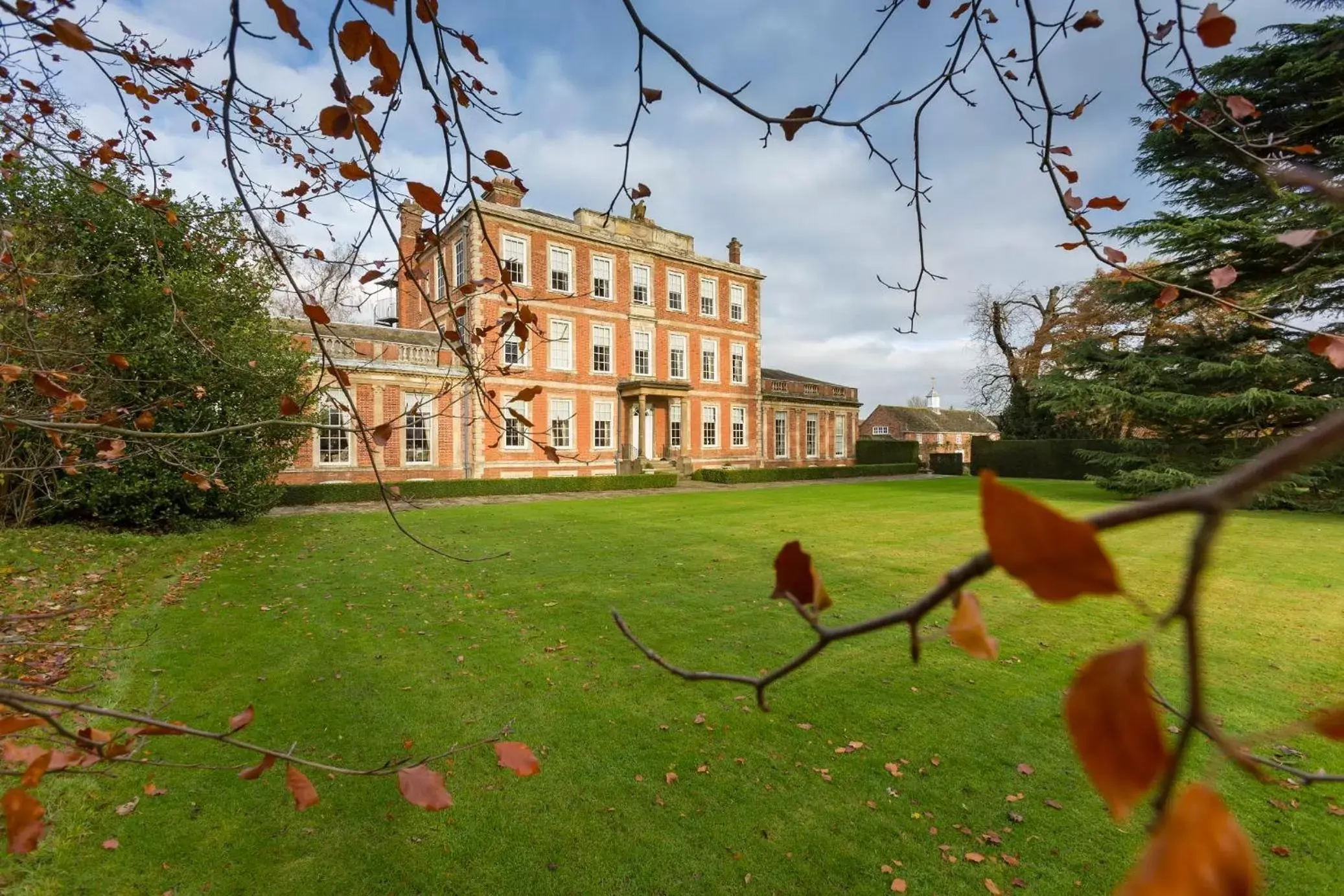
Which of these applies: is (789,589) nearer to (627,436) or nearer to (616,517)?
(616,517)

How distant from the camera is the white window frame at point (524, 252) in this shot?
19.9 meters

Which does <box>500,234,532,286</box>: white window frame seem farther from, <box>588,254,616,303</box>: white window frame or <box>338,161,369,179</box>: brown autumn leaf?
<box>338,161,369,179</box>: brown autumn leaf

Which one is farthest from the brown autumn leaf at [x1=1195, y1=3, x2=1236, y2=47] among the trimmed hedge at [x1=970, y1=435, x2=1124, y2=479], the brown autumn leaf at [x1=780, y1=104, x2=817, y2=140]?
the trimmed hedge at [x1=970, y1=435, x2=1124, y2=479]

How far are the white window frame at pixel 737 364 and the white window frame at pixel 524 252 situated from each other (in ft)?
31.6

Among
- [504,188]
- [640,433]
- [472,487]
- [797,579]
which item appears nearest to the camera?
[797,579]

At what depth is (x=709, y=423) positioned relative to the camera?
25.9 metres

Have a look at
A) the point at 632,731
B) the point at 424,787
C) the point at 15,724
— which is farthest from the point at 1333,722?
the point at 632,731

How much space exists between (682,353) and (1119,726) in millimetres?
25193

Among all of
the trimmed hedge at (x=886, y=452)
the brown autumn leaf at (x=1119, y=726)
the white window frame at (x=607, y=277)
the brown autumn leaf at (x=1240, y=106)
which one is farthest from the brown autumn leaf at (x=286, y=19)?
the trimmed hedge at (x=886, y=452)

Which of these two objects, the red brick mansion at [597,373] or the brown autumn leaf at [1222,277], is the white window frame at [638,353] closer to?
the red brick mansion at [597,373]

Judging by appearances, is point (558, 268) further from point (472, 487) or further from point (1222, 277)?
point (1222, 277)

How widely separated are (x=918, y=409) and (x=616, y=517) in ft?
134

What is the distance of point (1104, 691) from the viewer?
0.39 metres

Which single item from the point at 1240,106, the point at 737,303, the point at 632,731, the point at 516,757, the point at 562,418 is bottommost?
the point at 632,731
